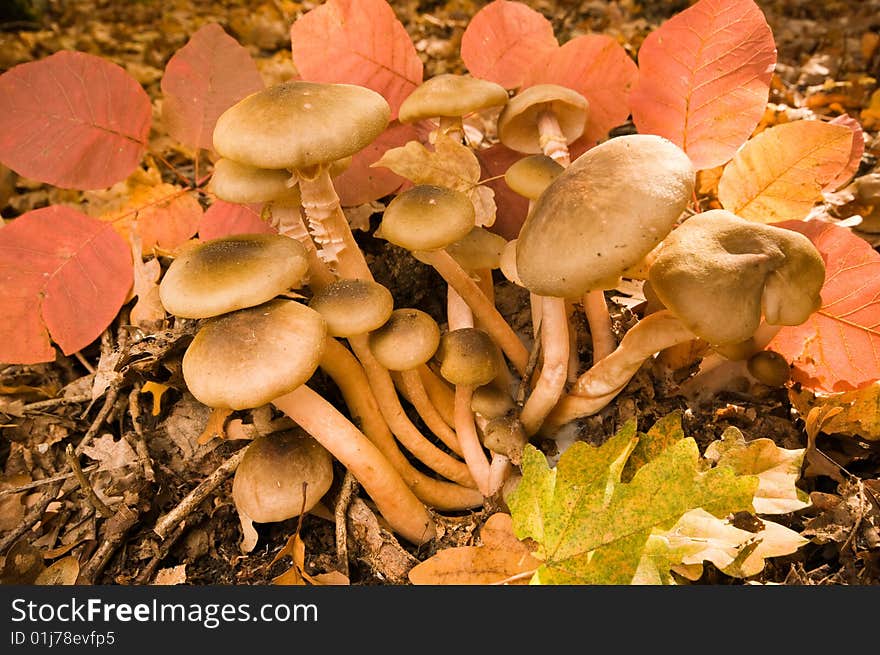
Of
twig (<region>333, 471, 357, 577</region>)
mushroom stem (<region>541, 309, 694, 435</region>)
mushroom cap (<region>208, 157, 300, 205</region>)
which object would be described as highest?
mushroom cap (<region>208, 157, 300, 205</region>)

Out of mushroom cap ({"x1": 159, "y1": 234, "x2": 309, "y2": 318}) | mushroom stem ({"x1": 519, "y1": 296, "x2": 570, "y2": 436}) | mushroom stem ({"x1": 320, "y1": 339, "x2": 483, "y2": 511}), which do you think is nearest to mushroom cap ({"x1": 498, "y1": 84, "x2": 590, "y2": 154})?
mushroom stem ({"x1": 519, "y1": 296, "x2": 570, "y2": 436})

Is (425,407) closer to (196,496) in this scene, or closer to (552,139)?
(196,496)

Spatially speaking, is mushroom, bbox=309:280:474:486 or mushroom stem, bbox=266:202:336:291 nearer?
mushroom, bbox=309:280:474:486

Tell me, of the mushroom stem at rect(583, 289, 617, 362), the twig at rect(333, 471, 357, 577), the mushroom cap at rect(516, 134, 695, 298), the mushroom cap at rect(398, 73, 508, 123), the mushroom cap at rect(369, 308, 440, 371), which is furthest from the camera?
the mushroom stem at rect(583, 289, 617, 362)

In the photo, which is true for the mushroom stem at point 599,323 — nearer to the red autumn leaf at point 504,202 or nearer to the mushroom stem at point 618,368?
the mushroom stem at point 618,368

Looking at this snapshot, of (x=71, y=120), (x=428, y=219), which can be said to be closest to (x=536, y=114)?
(x=428, y=219)

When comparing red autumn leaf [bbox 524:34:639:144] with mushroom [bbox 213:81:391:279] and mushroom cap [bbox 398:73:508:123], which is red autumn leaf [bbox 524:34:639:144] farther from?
mushroom [bbox 213:81:391:279]

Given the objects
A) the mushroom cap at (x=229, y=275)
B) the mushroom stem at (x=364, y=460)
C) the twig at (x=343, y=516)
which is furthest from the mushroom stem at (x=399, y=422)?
the mushroom cap at (x=229, y=275)
